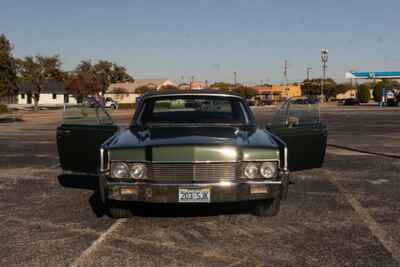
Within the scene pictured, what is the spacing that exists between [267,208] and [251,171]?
2.73 ft

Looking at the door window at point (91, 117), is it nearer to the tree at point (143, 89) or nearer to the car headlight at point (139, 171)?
the car headlight at point (139, 171)

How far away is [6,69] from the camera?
27.7 metres

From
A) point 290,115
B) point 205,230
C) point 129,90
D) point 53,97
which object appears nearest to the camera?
point 205,230

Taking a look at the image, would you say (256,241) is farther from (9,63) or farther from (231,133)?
(9,63)

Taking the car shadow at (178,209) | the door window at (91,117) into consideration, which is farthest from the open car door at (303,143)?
the door window at (91,117)

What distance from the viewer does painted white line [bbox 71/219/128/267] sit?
4.03 m

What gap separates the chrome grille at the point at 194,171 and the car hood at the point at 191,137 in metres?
0.22

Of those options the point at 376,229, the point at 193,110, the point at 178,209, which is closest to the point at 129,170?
the point at 178,209

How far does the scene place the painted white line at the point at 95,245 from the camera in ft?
13.2

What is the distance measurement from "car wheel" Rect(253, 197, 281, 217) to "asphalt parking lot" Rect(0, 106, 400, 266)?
0.27ft

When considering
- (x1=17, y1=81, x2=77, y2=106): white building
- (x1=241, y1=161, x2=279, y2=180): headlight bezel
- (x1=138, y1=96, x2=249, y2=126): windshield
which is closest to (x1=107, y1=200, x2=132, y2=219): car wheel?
(x1=138, y1=96, x2=249, y2=126): windshield

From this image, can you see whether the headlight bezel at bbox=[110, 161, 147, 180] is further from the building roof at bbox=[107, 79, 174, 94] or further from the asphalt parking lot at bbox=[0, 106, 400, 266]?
the building roof at bbox=[107, 79, 174, 94]

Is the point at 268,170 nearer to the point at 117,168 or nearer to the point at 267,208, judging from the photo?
the point at 267,208

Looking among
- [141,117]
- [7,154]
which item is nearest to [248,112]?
[141,117]
